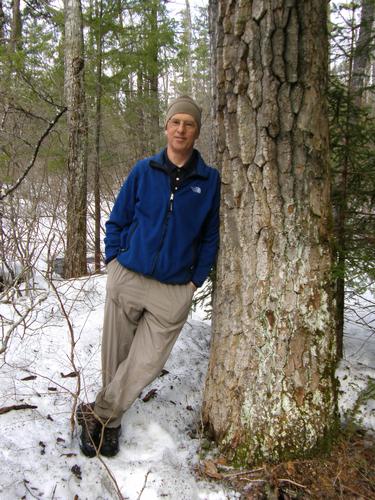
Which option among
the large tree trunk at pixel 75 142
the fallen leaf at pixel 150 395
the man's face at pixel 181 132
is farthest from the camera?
the large tree trunk at pixel 75 142

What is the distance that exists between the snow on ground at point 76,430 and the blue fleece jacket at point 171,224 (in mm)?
788

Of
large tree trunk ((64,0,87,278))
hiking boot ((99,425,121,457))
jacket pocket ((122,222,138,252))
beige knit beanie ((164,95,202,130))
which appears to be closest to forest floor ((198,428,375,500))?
Result: hiking boot ((99,425,121,457))

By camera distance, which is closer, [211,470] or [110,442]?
[211,470]

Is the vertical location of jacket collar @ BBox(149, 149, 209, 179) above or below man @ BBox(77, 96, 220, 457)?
above

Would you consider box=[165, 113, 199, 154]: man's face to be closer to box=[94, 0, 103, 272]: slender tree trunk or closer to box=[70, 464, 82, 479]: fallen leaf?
box=[70, 464, 82, 479]: fallen leaf

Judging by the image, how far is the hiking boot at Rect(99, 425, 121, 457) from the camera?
234cm

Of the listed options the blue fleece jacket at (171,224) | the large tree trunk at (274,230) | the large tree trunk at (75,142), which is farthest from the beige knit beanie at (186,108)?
the large tree trunk at (75,142)

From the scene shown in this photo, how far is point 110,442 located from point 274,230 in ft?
5.54

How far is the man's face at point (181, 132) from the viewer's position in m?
2.37

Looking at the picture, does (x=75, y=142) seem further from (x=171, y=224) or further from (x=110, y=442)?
(x=110, y=442)

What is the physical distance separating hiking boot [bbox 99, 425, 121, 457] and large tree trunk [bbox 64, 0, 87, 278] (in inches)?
167

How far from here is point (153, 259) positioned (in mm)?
2408

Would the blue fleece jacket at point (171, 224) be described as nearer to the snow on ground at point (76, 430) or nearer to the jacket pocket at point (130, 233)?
the jacket pocket at point (130, 233)

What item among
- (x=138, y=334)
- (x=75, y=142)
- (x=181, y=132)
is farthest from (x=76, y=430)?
(x=75, y=142)
